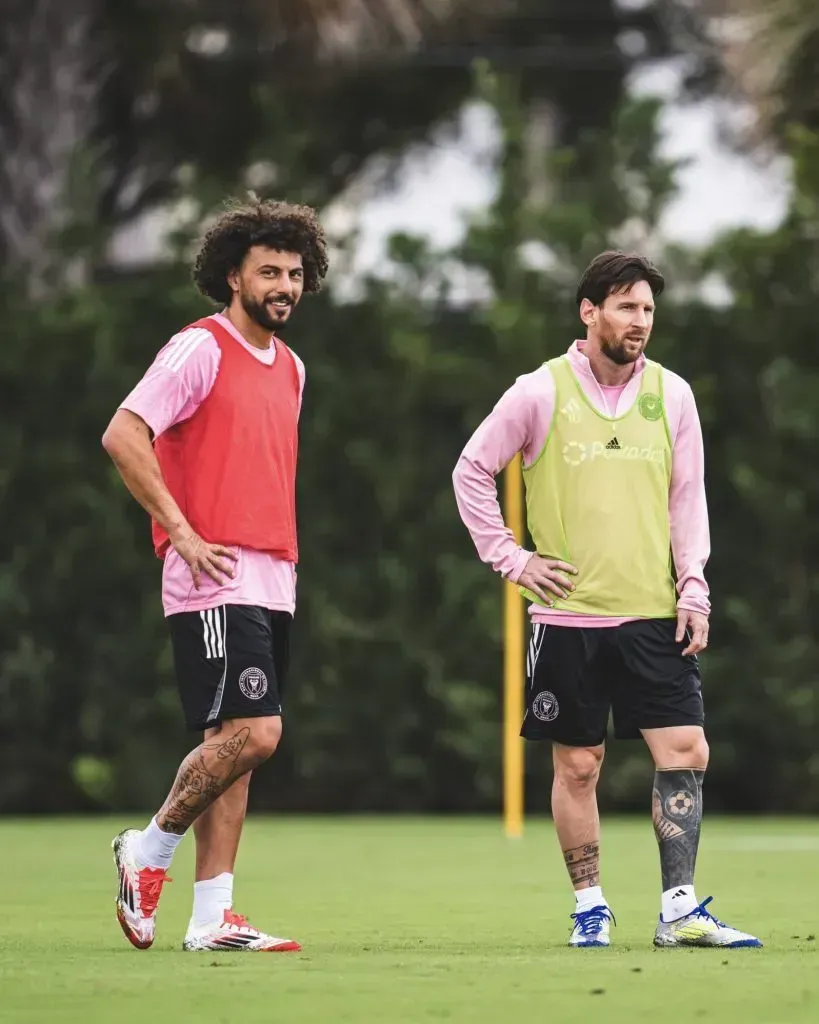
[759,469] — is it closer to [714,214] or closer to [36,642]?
[36,642]

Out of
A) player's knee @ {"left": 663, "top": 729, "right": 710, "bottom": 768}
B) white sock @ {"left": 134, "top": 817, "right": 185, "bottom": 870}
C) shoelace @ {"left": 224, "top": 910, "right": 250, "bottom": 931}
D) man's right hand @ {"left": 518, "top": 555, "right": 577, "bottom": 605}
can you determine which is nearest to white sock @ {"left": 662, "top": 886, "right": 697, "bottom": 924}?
player's knee @ {"left": 663, "top": 729, "right": 710, "bottom": 768}

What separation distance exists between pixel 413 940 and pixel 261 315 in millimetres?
1990

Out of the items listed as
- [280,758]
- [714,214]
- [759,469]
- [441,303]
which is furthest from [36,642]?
[714,214]

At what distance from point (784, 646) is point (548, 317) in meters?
2.61

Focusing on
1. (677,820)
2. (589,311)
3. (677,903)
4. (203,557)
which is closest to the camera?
(203,557)

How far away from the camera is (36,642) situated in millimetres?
15344

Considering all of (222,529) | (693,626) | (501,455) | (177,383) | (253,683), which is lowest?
(253,683)

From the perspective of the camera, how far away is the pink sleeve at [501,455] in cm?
712

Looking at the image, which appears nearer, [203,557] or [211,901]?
[203,557]

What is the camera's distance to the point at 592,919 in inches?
274

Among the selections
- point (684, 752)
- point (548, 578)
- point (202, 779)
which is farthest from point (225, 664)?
point (684, 752)

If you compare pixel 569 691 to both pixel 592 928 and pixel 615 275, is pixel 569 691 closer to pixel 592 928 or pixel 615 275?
pixel 592 928

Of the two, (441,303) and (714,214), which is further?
(714,214)

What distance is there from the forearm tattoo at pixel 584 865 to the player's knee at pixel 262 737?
3.19ft
